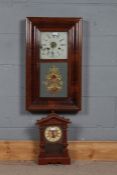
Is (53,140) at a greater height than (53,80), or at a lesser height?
lesser

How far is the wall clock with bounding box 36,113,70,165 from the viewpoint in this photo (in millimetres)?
1455

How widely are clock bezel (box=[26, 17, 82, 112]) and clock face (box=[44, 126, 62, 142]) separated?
85 mm

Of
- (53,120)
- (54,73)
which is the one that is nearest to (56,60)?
(54,73)

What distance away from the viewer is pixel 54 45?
150 cm

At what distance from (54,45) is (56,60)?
6 centimetres

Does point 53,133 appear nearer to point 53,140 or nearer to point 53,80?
point 53,140

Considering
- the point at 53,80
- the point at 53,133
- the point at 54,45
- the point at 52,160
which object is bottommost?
the point at 52,160

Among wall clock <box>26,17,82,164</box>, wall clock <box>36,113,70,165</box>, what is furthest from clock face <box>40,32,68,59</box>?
wall clock <box>36,113,70,165</box>

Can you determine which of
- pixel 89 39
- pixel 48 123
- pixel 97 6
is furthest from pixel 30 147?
pixel 97 6

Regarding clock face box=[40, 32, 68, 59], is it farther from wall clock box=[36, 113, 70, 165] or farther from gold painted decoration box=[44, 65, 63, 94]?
wall clock box=[36, 113, 70, 165]

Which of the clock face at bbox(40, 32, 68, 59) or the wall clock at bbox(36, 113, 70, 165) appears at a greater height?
the clock face at bbox(40, 32, 68, 59)

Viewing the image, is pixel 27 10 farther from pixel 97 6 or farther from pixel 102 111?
pixel 102 111

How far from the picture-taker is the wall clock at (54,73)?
4.81 feet

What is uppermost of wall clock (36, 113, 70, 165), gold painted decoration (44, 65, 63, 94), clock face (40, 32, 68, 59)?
clock face (40, 32, 68, 59)
